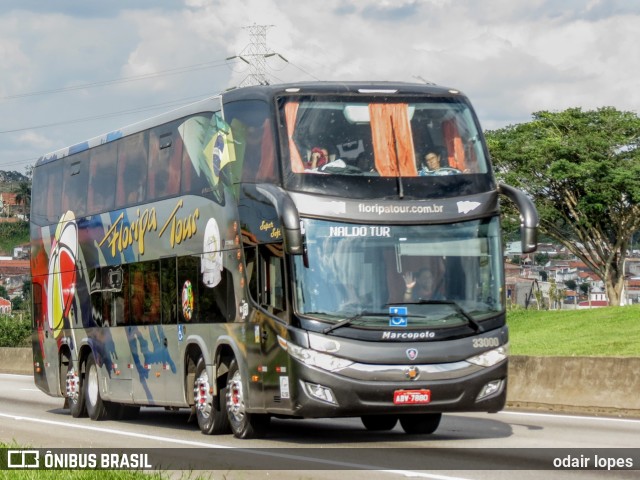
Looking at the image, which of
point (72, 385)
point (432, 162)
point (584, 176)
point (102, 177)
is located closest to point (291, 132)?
point (432, 162)

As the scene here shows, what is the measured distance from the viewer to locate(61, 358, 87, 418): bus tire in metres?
23.6

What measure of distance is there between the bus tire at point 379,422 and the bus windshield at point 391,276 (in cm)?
283

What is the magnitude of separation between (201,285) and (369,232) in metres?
3.70

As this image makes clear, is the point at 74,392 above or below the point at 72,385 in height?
below

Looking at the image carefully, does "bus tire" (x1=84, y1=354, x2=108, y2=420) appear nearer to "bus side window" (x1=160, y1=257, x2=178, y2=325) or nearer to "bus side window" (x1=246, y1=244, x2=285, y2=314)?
"bus side window" (x1=160, y1=257, x2=178, y2=325)

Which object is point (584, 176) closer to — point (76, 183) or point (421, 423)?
point (76, 183)

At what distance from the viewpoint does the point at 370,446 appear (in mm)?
15781

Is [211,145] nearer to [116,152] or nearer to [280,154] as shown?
[280,154]

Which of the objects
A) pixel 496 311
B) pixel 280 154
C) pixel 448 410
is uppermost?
pixel 280 154

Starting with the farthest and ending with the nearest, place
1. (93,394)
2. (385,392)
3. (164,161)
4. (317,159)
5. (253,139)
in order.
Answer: (93,394), (164,161), (253,139), (317,159), (385,392)

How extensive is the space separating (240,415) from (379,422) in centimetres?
203

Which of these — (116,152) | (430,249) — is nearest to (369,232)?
(430,249)

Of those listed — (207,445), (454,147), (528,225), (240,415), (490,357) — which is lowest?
(207,445)

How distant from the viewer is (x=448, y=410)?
51.2 feet
